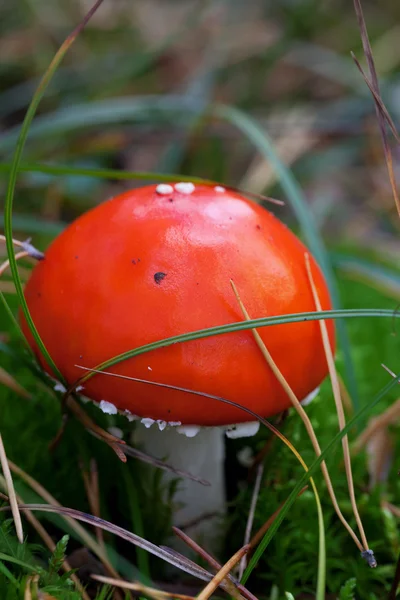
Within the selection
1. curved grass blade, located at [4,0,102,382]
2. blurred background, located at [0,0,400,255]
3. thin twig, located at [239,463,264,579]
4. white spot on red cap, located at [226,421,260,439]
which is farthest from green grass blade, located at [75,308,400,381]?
blurred background, located at [0,0,400,255]

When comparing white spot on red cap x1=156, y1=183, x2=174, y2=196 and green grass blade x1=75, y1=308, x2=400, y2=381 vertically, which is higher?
white spot on red cap x1=156, y1=183, x2=174, y2=196

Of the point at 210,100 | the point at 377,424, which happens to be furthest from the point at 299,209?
the point at 210,100

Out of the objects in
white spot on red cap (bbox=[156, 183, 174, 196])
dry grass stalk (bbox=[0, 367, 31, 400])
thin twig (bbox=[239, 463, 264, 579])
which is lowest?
thin twig (bbox=[239, 463, 264, 579])

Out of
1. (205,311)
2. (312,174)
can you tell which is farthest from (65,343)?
(312,174)

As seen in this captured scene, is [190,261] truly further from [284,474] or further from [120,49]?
[120,49]

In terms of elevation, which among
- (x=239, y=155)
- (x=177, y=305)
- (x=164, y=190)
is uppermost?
(x=239, y=155)

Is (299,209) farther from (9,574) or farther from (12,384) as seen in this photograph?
(9,574)

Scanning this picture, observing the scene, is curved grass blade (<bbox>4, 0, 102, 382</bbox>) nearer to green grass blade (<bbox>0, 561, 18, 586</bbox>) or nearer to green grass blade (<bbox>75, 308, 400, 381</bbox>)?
green grass blade (<bbox>75, 308, 400, 381</bbox>)
